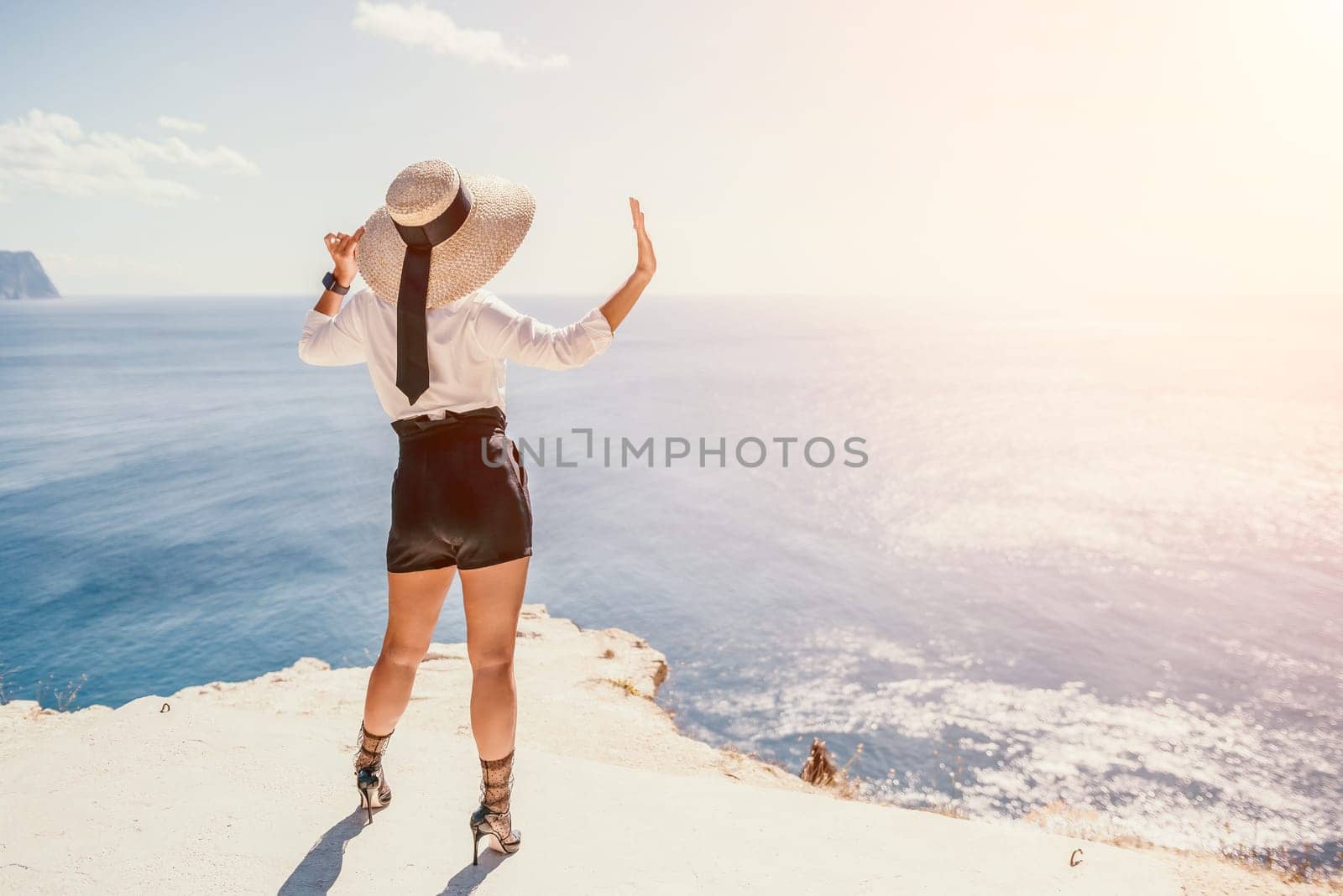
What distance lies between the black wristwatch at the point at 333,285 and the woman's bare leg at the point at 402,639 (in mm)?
1268

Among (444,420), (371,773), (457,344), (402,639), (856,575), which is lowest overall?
(856,575)

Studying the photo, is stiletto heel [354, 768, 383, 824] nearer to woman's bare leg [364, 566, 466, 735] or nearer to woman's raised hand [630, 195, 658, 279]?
woman's bare leg [364, 566, 466, 735]

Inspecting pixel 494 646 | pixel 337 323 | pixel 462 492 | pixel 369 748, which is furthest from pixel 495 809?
pixel 337 323

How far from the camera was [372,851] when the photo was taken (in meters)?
3.62

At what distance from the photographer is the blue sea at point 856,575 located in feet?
66.2

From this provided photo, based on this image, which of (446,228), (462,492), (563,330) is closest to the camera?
(563,330)

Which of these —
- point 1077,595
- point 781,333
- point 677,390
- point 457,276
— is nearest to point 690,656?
point 1077,595

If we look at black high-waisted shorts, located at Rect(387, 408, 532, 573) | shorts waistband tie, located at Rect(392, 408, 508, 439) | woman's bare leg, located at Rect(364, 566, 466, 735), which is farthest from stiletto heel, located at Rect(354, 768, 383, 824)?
shorts waistband tie, located at Rect(392, 408, 508, 439)

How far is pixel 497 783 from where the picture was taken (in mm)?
3436

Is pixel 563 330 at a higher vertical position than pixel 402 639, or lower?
higher

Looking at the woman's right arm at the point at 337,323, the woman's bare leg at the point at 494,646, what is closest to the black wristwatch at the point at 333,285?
the woman's right arm at the point at 337,323

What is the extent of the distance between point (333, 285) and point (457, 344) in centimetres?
87

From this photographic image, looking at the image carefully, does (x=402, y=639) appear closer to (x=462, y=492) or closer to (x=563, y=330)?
(x=462, y=492)

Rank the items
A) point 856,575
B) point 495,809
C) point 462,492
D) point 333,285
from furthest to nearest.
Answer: point 856,575 < point 495,809 < point 333,285 < point 462,492
